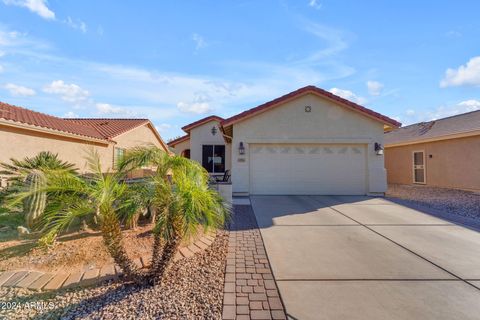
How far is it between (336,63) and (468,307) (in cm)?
1256

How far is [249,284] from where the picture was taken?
360 cm

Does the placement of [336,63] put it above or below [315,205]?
above

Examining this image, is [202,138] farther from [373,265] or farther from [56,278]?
[373,265]

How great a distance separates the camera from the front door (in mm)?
16156

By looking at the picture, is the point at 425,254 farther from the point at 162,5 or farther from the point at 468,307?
the point at 162,5

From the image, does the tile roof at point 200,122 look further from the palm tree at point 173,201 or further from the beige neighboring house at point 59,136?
the palm tree at point 173,201

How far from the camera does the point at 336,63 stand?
12984 millimetres

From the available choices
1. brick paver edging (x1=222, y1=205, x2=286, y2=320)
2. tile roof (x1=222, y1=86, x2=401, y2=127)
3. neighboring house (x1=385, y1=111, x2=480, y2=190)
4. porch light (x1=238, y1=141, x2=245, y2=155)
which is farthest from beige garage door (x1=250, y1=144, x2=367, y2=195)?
A: neighboring house (x1=385, y1=111, x2=480, y2=190)

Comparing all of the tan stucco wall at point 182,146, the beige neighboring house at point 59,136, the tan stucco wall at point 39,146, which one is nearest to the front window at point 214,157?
the tan stucco wall at point 182,146

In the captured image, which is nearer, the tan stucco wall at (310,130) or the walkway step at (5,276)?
the walkway step at (5,276)

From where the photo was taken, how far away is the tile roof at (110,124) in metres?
17.7

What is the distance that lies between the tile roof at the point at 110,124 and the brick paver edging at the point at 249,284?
15197mm

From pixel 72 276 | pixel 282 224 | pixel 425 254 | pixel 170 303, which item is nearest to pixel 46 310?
pixel 72 276

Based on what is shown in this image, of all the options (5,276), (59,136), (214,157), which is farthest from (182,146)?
(5,276)
